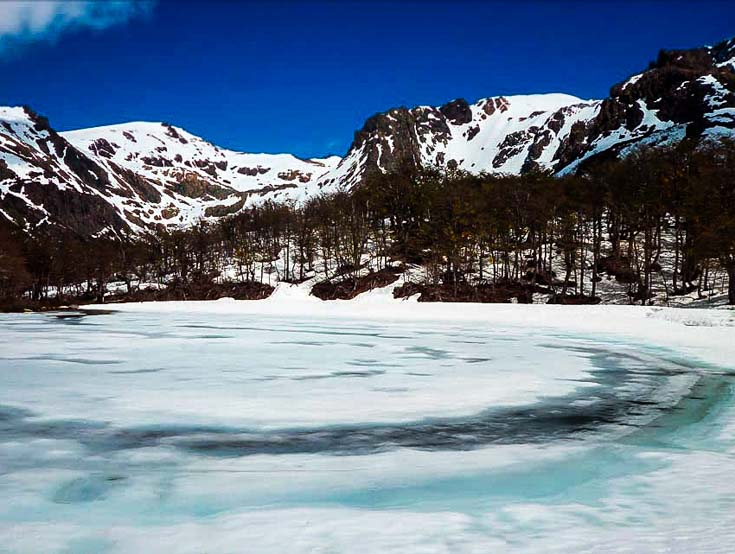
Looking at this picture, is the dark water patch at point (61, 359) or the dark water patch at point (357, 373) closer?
the dark water patch at point (357, 373)

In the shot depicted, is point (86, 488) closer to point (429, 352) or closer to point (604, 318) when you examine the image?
point (429, 352)

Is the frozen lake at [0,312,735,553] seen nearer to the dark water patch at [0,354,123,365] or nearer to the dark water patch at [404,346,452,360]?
the dark water patch at [0,354,123,365]

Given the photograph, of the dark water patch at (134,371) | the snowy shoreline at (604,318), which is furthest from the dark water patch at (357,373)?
the snowy shoreline at (604,318)

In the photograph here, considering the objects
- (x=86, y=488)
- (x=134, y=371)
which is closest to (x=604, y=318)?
(x=134, y=371)

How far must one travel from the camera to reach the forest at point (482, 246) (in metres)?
47.2

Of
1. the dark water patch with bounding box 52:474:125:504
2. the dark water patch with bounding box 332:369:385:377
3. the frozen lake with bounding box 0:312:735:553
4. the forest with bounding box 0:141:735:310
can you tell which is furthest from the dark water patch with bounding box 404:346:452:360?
the forest with bounding box 0:141:735:310

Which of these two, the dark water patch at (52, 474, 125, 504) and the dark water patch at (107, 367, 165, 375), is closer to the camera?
the dark water patch at (52, 474, 125, 504)

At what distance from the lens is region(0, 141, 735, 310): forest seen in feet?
155

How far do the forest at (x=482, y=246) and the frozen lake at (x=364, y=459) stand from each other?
108ft

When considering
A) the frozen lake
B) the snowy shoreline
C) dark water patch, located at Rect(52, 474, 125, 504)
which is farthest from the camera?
the snowy shoreline

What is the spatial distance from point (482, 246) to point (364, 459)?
51459mm

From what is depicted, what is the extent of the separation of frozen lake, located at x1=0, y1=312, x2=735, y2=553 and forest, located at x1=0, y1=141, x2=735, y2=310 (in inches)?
1298

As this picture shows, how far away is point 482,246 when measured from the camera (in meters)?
55.2

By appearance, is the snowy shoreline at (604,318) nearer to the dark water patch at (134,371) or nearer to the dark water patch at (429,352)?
the dark water patch at (429,352)
